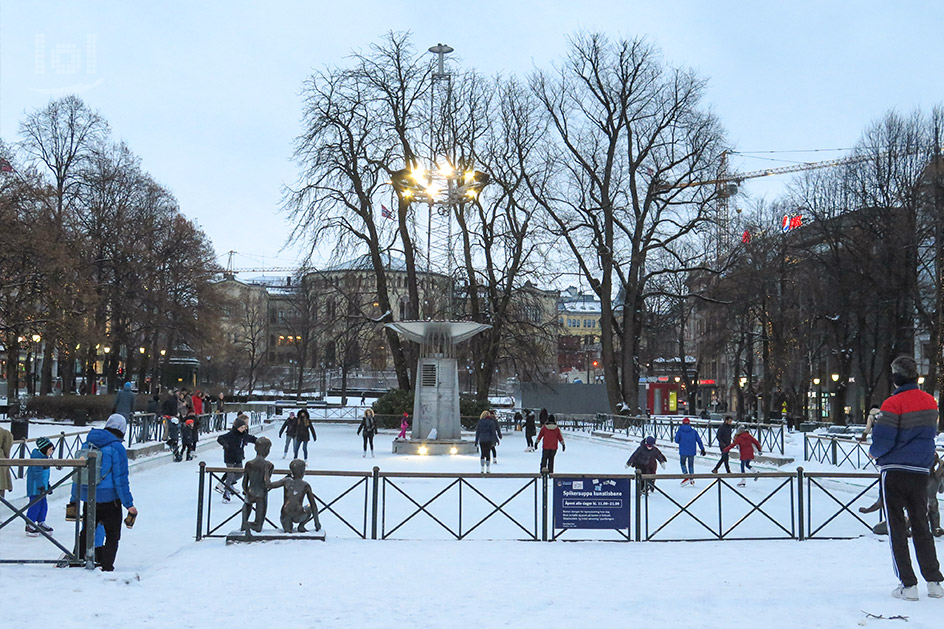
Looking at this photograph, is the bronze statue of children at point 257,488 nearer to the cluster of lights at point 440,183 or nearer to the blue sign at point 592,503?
the blue sign at point 592,503

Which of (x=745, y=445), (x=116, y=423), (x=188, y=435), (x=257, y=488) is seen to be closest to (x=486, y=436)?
(x=745, y=445)

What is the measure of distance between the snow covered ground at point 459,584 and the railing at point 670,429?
1775cm

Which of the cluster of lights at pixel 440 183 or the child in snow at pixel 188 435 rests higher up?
the cluster of lights at pixel 440 183

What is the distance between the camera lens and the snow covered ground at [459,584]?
22.3 feet

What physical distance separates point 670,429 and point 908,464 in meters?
27.0

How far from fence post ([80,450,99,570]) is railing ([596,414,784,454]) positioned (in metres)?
21.8

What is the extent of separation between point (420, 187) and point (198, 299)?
21.6 metres

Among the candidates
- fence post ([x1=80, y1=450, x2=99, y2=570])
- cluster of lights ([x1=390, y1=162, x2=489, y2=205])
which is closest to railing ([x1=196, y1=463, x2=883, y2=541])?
fence post ([x1=80, y1=450, x2=99, y2=570])

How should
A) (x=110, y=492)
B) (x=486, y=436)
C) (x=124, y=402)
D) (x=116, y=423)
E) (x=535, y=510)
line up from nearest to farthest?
(x=110, y=492)
(x=116, y=423)
(x=535, y=510)
(x=486, y=436)
(x=124, y=402)

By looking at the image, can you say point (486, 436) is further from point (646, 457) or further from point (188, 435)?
point (188, 435)

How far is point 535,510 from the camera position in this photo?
35.2 feet

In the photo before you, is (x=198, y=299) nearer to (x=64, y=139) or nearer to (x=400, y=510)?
(x=64, y=139)

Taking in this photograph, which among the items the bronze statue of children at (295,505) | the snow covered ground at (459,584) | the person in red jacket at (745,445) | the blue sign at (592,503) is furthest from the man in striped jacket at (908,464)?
the person in red jacket at (745,445)

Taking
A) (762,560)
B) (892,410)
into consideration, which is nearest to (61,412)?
(762,560)
